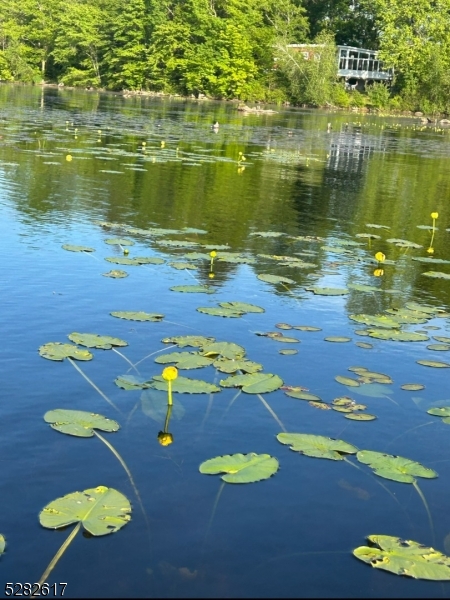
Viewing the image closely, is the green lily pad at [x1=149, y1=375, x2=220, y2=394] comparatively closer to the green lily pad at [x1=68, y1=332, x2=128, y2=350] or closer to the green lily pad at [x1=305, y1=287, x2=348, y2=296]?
the green lily pad at [x1=68, y1=332, x2=128, y2=350]

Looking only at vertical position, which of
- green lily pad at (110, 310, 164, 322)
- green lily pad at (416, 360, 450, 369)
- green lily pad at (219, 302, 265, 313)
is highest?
green lily pad at (219, 302, 265, 313)

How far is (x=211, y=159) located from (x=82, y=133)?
6171 mm

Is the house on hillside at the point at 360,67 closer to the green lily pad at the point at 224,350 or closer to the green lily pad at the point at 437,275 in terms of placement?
the green lily pad at the point at 437,275

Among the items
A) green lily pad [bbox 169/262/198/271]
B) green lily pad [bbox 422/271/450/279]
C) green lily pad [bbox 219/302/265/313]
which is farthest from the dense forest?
Answer: green lily pad [bbox 219/302/265/313]

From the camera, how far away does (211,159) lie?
21.1 m

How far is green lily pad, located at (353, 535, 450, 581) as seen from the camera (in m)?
3.79

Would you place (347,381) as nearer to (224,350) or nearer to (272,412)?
(272,412)

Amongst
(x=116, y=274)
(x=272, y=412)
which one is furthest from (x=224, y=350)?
(x=116, y=274)

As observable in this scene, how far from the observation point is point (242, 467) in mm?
4629

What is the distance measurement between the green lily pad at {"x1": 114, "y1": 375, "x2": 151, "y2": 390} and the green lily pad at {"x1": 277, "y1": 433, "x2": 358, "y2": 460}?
1.18m

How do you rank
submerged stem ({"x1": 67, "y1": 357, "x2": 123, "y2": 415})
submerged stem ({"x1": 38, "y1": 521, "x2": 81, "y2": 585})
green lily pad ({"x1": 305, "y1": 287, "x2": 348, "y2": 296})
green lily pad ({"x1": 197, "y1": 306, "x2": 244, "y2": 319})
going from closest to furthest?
submerged stem ({"x1": 38, "y1": 521, "x2": 81, "y2": 585}) < submerged stem ({"x1": 67, "y1": 357, "x2": 123, "y2": 415}) < green lily pad ({"x1": 197, "y1": 306, "x2": 244, "y2": 319}) < green lily pad ({"x1": 305, "y1": 287, "x2": 348, "y2": 296})

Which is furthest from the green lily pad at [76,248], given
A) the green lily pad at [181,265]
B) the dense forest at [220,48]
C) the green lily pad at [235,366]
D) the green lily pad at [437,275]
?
the dense forest at [220,48]

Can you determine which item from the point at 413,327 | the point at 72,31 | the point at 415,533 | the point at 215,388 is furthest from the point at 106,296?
the point at 72,31

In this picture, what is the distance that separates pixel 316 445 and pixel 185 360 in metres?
1.54
